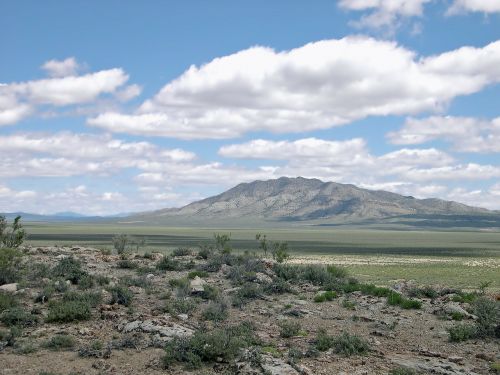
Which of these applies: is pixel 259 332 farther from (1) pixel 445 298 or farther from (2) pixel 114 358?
(1) pixel 445 298

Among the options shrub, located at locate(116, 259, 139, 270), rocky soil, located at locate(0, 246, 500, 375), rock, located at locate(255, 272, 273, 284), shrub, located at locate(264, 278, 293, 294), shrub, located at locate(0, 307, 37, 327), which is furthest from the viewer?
shrub, located at locate(116, 259, 139, 270)

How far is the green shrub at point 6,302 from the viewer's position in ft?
61.4

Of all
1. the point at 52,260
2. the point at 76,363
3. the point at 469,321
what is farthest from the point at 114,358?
the point at 52,260

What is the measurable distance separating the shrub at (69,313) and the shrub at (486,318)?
13381 millimetres

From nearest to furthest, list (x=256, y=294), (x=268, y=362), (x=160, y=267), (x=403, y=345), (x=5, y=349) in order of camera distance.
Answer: (x=268, y=362)
(x=5, y=349)
(x=403, y=345)
(x=256, y=294)
(x=160, y=267)

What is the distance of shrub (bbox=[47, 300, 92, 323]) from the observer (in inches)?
694

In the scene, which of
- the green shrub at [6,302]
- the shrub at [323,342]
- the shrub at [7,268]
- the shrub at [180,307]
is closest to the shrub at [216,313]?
the shrub at [180,307]

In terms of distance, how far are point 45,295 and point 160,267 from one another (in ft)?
36.9

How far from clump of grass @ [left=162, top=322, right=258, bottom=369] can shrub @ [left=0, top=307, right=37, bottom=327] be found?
5673 millimetres

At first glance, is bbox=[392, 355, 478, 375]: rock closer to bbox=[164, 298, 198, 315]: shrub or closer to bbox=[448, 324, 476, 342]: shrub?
bbox=[448, 324, 476, 342]: shrub

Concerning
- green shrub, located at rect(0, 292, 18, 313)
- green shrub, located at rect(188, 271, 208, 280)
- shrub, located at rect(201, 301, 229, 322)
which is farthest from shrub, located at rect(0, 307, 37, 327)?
green shrub, located at rect(188, 271, 208, 280)

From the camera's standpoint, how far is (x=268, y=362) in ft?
44.5

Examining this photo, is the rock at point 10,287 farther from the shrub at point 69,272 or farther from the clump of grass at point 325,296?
the clump of grass at point 325,296

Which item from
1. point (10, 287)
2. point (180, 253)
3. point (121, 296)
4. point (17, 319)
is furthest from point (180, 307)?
point (180, 253)
